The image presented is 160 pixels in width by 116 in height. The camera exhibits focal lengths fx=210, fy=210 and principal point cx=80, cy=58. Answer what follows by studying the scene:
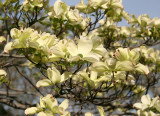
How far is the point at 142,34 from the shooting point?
2268 mm

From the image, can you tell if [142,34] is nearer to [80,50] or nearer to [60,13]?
[60,13]

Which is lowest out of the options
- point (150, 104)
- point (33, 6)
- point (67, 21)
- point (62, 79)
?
point (150, 104)

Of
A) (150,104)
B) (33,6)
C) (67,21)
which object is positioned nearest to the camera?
(150,104)

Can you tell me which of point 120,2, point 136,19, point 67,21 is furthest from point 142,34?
point 67,21

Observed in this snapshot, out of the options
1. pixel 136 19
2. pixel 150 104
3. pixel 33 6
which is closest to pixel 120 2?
pixel 136 19

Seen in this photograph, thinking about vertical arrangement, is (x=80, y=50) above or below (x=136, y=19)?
below

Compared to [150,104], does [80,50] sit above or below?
above

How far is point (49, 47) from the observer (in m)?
1.13

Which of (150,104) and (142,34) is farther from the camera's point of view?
(142,34)

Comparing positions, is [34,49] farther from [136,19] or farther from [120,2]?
[136,19]

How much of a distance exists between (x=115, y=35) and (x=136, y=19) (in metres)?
0.28

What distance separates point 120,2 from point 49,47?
3.40 feet

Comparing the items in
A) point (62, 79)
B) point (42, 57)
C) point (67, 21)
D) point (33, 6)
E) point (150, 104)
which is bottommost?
point (150, 104)

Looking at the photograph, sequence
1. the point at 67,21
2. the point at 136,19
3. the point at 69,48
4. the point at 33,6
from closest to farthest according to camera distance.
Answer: the point at 69,48 → the point at 67,21 → the point at 33,6 → the point at 136,19
